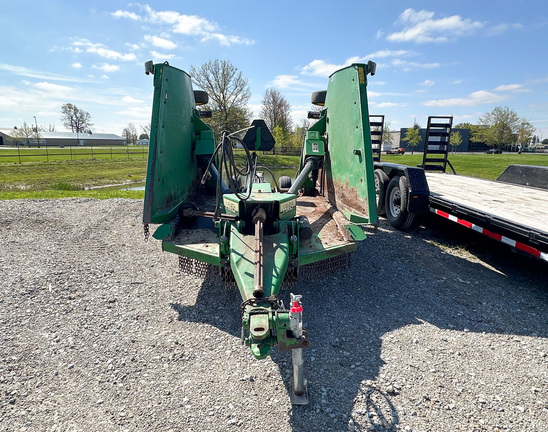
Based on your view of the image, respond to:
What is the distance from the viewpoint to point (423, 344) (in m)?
3.19

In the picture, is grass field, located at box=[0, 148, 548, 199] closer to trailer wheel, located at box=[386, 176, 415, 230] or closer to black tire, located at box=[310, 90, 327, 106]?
black tire, located at box=[310, 90, 327, 106]

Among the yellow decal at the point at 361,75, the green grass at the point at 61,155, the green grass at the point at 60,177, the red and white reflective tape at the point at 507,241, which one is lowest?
the green grass at the point at 60,177

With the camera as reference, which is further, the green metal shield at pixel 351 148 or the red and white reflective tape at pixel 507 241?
the green metal shield at pixel 351 148

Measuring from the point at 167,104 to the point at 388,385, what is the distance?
3659 millimetres

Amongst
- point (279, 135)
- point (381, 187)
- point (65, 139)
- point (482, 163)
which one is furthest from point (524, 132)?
point (65, 139)

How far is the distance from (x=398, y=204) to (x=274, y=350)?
4.27 meters

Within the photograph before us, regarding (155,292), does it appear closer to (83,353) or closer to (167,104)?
(83,353)

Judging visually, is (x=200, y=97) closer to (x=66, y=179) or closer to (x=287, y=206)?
(x=287, y=206)

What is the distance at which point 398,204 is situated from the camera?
643 centimetres

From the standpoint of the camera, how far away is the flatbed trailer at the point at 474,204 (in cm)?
380

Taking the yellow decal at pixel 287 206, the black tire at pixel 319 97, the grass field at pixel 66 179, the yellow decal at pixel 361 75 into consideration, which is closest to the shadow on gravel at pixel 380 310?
the yellow decal at pixel 287 206

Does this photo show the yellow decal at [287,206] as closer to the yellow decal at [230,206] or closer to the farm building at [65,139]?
the yellow decal at [230,206]

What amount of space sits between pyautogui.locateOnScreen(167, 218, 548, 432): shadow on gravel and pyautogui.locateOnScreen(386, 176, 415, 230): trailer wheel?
1.52 ft

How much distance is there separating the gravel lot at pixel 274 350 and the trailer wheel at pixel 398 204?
86 cm
